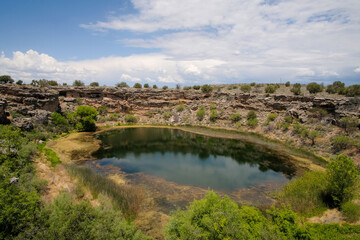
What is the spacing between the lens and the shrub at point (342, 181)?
16938 mm

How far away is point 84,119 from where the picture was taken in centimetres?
4538

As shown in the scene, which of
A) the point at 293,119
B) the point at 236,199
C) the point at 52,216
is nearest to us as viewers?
the point at 52,216

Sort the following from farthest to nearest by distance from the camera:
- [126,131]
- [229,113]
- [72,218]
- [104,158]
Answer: [229,113]
[126,131]
[104,158]
[72,218]

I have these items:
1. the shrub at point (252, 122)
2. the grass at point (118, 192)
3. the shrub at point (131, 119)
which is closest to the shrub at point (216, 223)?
the grass at point (118, 192)

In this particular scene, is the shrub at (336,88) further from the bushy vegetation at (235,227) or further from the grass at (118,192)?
the grass at (118,192)

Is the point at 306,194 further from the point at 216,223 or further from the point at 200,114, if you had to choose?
the point at 200,114

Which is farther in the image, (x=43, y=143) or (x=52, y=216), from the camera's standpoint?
(x=43, y=143)

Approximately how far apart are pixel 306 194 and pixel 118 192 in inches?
733

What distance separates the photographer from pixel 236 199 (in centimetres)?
1991

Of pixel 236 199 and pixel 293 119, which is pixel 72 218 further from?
pixel 293 119

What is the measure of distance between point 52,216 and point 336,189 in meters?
22.2

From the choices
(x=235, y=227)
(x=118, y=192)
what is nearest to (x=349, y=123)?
(x=235, y=227)

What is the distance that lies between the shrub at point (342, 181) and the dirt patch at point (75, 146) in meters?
30.7

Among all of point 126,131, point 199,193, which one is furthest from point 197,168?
point 126,131
